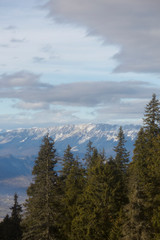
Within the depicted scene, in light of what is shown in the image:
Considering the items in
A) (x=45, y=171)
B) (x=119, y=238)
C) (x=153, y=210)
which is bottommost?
(x=119, y=238)

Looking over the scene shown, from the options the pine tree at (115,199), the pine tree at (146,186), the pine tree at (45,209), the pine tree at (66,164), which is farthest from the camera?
the pine tree at (66,164)

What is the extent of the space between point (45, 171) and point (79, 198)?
17.1 feet

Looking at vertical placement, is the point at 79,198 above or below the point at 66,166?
below

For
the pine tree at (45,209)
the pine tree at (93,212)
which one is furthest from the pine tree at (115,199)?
the pine tree at (45,209)

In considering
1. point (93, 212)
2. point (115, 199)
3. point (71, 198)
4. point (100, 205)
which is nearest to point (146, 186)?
point (115, 199)

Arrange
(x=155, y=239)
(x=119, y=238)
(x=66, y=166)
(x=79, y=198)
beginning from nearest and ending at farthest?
(x=155, y=239) < (x=119, y=238) < (x=79, y=198) < (x=66, y=166)

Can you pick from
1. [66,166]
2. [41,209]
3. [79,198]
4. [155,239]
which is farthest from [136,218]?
[66,166]

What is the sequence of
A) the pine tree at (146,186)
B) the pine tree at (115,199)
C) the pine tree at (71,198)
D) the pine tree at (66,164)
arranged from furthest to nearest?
the pine tree at (66,164)
the pine tree at (71,198)
the pine tree at (115,199)
the pine tree at (146,186)

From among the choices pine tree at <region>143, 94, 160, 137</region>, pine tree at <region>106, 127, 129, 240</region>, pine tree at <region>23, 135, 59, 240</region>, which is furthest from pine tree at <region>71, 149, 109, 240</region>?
pine tree at <region>143, 94, 160, 137</region>

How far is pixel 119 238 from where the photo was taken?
1410 inches

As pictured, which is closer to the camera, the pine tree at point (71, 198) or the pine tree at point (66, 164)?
the pine tree at point (71, 198)

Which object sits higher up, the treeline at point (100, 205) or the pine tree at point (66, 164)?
the pine tree at point (66, 164)

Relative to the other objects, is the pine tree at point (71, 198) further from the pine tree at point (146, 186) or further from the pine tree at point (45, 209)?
the pine tree at point (146, 186)

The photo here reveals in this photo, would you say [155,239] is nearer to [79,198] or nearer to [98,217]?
[98,217]
